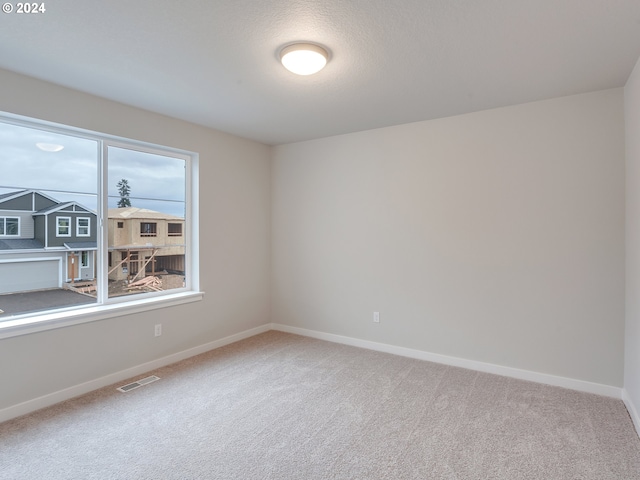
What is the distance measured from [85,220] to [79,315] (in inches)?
33.1

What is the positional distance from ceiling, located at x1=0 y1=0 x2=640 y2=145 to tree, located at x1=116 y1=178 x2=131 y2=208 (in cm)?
77

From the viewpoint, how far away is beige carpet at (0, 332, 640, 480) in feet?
6.59

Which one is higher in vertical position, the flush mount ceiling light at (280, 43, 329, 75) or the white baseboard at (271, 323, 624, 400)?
the flush mount ceiling light at (280, 43, 329, 75)

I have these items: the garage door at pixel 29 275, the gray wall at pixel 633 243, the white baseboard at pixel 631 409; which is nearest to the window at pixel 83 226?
the garage door at pixel 29 275

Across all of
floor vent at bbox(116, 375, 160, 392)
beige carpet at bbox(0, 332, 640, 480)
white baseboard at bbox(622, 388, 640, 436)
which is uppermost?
white baseboard at bbox(622, 388, 640, 436)

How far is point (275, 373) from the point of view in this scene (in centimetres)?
336

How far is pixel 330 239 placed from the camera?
4.40m

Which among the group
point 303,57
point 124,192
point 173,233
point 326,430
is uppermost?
point 303,57

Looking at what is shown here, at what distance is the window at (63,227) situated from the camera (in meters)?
2.98

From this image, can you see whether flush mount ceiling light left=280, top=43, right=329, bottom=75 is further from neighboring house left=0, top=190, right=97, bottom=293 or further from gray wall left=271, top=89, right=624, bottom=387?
neighboring house left=0, top=190, right=97, bottom=293

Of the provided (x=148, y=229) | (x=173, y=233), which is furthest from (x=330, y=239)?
(x=148, y=229)

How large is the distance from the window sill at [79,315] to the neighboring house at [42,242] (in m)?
0.26

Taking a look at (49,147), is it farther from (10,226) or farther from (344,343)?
(344,343)

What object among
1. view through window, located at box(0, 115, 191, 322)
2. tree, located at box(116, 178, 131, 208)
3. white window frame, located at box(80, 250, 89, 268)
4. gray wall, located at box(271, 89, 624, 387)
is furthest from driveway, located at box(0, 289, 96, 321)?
gray wall, located at box(271, 89, 624, 387)
